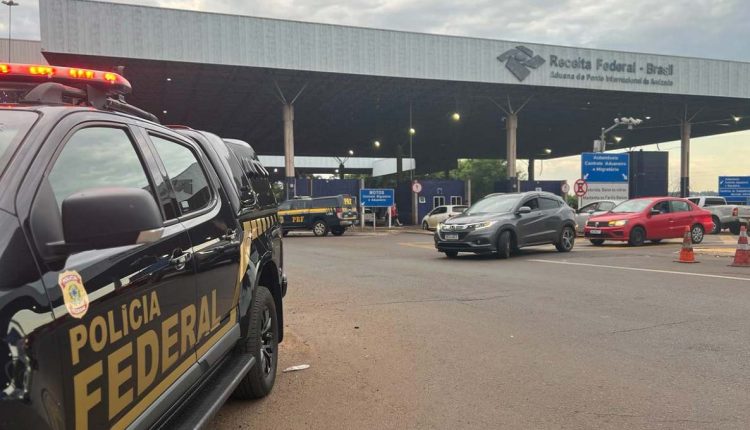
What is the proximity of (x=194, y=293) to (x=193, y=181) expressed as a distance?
0.88 meters

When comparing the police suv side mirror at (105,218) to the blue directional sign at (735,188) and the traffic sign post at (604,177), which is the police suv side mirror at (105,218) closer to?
the traffic sign post at (604,177)

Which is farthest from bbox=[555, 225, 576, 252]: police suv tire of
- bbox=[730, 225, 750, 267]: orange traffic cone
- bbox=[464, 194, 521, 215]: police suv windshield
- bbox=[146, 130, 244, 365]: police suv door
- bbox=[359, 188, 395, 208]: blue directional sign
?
bbox=[359, 188, 395, 208]: blue directional sign

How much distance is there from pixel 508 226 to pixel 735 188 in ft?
85.1

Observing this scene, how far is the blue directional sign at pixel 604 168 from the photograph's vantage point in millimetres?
26797

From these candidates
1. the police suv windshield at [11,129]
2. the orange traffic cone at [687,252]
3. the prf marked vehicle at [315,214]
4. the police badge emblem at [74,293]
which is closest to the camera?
the police badge emblem at [74,293]

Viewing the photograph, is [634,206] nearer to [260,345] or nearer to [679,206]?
[679,206]

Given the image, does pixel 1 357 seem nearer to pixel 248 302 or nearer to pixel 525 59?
pixel 248 302

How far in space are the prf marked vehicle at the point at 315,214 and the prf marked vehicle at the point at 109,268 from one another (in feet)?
73.9

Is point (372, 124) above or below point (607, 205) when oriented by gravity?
above

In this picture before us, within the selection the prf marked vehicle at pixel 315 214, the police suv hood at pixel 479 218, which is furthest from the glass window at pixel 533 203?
the prf marked vehicle at pixel 315 214

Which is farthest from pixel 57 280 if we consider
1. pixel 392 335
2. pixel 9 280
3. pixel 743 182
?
pixel 743 182

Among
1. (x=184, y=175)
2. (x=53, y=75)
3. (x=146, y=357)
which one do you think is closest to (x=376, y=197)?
(x=184, y=175)

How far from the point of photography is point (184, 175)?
10.7 feet

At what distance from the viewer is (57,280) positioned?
1711 mm
